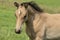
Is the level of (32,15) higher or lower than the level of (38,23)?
higher

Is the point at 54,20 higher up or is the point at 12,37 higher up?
the point at 54,20

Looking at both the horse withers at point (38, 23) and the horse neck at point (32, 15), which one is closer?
the horse withers at point (38, 23)

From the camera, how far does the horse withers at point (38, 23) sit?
829 centimetres

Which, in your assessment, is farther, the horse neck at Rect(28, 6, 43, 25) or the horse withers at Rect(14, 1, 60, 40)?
the horse neck at Rect(28, 6, 43, 25)

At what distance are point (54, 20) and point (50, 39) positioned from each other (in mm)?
713

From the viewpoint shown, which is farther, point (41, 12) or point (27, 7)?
point (41, 12)

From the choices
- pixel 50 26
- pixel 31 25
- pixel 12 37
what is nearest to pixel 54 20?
pixel 50 26

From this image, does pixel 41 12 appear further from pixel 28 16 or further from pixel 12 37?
pixel 12 37

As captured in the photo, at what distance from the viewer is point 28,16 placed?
332 inches

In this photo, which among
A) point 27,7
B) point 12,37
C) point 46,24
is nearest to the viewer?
point 27,7

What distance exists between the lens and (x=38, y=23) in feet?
28.2

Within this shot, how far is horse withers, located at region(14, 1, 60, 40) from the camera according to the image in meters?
8.29

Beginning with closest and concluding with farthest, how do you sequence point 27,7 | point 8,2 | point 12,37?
point 27,7, point 12,37, point 8,2

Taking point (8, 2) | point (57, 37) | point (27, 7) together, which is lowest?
point (8, 2)
